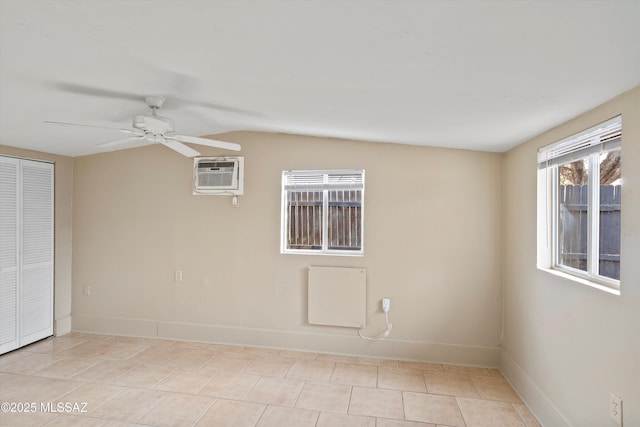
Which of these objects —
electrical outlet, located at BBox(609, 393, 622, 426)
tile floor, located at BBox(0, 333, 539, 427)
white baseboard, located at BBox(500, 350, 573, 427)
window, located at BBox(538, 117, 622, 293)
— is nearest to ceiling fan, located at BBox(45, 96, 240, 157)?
tile floor, located at BBox(0, 333, 539, 427)

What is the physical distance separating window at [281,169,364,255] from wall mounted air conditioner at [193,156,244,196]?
503 millimetres

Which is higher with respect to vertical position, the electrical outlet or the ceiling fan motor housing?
the ceiling fan motor housing

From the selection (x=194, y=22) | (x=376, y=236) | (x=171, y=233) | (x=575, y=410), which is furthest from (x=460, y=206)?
(x=171, y=233)

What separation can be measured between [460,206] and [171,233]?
320 centimetres

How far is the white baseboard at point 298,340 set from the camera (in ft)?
11.2

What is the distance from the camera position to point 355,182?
3.67 meters

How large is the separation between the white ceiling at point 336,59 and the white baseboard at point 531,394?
1892 millimetres

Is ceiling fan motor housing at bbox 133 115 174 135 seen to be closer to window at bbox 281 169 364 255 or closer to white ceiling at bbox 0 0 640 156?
white ceiling at bbox 0 0 640 156

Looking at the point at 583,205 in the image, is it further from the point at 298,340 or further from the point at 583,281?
the point at 298,340

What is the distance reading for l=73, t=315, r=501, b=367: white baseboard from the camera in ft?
11.2

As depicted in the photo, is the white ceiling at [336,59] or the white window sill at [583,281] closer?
the white ceiling at [336,59]

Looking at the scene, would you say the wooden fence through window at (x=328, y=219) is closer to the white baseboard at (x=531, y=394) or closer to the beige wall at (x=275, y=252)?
the beige wall at (x=275, y=252)

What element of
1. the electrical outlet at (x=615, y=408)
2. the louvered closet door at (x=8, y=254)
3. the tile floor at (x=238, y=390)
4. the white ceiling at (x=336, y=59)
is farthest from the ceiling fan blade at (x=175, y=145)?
the electrical outlet at (x=615, y=408)

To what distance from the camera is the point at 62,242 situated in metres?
4.21
